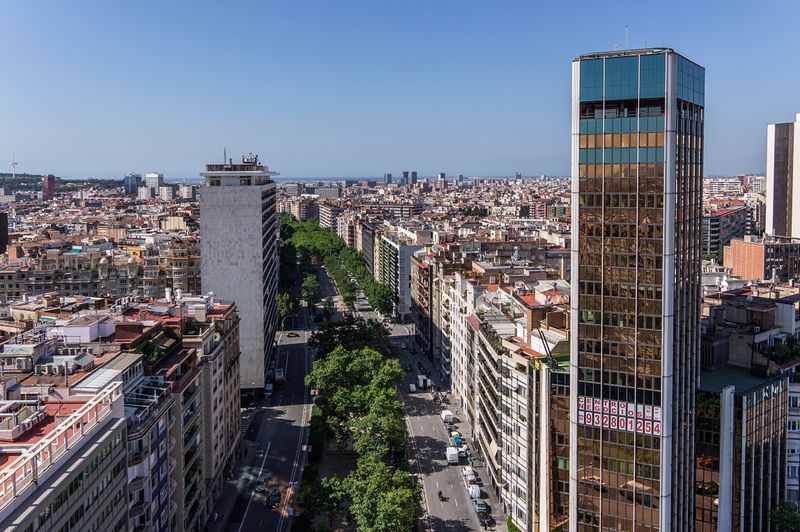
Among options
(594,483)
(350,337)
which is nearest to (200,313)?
(350,337)

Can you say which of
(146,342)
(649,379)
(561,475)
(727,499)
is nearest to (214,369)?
(146,342)

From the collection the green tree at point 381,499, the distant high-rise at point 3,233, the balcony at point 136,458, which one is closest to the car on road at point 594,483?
the green tree at point 381,499

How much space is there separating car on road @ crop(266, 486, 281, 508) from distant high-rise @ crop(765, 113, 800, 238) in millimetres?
141726

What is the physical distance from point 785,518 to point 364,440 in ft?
119

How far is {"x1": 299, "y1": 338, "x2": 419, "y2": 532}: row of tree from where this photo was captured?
194 feet

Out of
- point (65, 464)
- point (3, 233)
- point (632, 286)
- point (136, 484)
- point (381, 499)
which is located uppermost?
point (3, 233)

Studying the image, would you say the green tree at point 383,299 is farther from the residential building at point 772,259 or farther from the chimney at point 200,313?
the chimney at point 200,313

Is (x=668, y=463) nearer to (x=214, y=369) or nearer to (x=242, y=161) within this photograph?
(x=214, y=369)

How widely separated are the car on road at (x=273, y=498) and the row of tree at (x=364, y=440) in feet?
15.5

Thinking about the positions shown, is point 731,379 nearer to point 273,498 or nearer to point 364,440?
point 364,440

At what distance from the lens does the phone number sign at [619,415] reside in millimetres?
51750

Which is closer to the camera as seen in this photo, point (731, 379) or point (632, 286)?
point (632, 286)

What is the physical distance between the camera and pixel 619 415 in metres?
52.5

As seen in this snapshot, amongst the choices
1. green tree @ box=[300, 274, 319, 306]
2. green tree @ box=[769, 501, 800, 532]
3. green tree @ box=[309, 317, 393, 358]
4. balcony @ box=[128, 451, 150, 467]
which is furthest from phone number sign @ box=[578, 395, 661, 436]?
green tree @ box=[300, 274, 319, 306]
